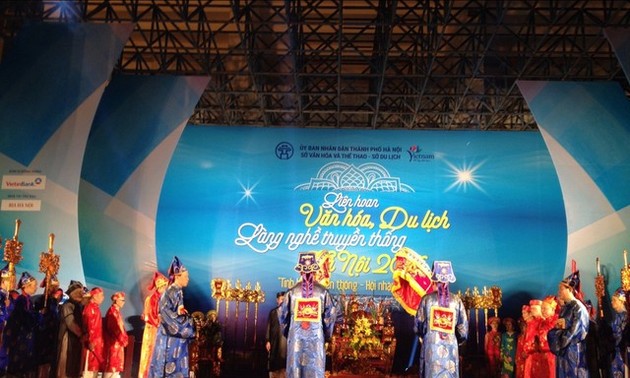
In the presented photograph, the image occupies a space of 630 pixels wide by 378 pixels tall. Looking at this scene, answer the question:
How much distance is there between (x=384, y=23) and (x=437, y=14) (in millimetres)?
936

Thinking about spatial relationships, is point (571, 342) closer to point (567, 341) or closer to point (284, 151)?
point (567, 341)

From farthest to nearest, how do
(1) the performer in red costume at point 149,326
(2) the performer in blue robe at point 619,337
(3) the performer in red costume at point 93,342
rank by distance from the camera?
1. (1) the performer in red costume at point 149,326
2. (2) the performer in blue robe at point 619,337
3. (3) the performer in red costume at point 93,342

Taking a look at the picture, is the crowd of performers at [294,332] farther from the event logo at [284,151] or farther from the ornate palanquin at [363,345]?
the event logo at [284,151]

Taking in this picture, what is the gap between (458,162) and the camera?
12195 mm

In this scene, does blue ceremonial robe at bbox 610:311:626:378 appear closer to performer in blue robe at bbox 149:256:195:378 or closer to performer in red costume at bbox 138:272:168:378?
performer in blue robe at bbox 149:256:195:378

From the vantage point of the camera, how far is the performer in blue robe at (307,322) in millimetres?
7340

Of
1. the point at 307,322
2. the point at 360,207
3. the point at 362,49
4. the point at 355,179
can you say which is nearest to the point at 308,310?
the point at 307,322

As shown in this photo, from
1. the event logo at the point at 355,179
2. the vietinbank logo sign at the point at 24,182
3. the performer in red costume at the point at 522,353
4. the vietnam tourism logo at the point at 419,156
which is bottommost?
the performer in red costume at the point at 522,353

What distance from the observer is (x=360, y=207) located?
12.2 metres

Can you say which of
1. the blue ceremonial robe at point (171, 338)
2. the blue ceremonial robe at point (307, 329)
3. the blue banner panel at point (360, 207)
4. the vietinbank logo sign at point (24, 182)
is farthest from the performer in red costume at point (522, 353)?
the vietinbank logo sign at point (24, 182)

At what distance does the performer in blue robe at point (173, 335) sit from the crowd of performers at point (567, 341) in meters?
4.46

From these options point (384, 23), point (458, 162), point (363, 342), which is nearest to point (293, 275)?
point (363, 342)

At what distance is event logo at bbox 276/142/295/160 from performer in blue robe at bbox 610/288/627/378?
6.28 m

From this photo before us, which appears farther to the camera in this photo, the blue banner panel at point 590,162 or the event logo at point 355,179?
the event logo at point 355,179
